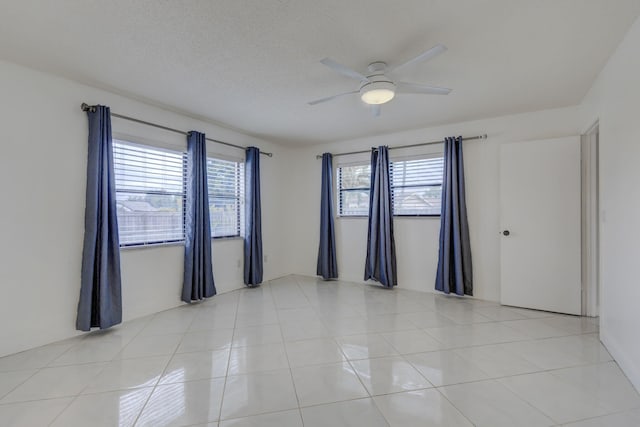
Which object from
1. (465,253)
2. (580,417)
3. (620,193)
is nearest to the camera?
(580,417)

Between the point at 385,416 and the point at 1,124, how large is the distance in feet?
11.8

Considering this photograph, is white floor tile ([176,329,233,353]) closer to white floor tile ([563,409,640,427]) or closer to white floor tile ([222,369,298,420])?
white floor tile ([222,369,298,420])

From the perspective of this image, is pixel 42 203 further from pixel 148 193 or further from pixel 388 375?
pixel 388 375

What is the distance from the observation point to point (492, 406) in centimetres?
176

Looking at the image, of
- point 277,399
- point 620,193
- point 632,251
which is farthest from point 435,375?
point 620,193

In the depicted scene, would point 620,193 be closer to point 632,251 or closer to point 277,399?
point 632,251

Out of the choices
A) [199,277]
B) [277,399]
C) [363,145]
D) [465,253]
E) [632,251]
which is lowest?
[277,399]

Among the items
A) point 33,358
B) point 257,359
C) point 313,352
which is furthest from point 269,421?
point 33,358

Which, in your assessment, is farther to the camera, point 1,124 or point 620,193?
point 1,124

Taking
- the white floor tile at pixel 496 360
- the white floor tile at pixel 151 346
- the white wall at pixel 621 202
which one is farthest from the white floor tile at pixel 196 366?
the white wall at pixel 621 202

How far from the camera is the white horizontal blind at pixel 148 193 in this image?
127 inches

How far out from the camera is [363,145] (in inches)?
192

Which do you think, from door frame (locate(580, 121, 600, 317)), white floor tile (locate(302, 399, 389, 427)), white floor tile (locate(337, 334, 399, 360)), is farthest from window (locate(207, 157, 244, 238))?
door frame (locate(580, 121, 600, 317))

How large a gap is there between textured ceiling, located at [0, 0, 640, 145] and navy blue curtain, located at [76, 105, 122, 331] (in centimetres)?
57
